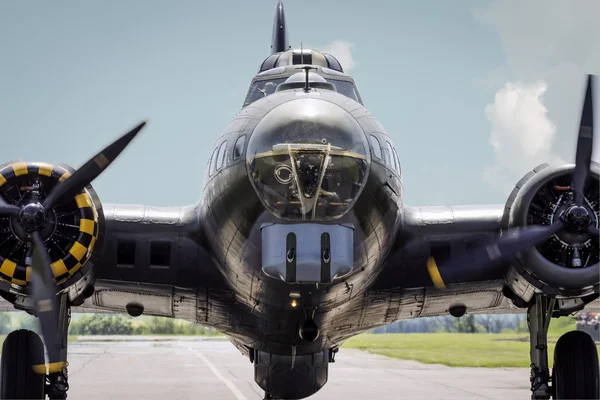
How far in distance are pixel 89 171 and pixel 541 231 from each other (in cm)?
572

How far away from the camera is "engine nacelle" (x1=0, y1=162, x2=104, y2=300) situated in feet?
34.2

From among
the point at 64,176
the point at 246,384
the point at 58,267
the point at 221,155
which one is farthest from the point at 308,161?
the point at 246,384

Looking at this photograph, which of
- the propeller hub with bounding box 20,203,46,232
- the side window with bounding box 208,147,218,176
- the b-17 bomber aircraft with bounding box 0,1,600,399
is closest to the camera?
the b-17 bomber aircraft with bounding box 0,1,600,399

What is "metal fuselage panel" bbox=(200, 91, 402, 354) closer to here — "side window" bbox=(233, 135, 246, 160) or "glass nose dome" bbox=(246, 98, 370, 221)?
"side window" bbox=(233, 135, 246, 160)

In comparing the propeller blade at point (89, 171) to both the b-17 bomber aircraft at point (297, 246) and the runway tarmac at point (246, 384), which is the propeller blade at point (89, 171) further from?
the runway tarmac at point (246, 384)

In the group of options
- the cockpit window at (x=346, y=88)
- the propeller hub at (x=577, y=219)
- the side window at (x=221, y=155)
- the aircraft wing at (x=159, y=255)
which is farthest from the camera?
the cockpit window at (x=346, y=88)

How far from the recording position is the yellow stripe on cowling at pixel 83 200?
1065 centimetres

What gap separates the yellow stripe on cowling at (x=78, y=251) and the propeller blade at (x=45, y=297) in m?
0.34

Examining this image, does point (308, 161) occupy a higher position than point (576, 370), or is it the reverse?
point (308, 161)

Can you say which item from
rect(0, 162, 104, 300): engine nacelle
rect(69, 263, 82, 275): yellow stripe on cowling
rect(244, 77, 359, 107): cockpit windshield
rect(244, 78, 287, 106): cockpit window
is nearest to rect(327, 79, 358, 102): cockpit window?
rect(244, 77, 359, 107): cockpit windshield

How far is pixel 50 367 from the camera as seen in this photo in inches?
433

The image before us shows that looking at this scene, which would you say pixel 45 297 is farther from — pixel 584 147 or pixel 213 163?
pixel 584 147

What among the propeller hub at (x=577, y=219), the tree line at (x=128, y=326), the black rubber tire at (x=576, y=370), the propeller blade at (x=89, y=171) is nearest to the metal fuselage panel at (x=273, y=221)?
the propeller blade at (x=89, y=171)

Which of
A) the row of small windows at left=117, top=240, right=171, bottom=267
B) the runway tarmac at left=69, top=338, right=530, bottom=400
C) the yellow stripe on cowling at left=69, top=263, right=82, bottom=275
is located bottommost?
the runway tarmac at left=69, top=338, right=530, bottom=400
